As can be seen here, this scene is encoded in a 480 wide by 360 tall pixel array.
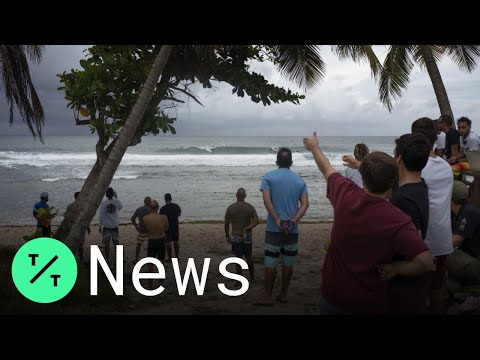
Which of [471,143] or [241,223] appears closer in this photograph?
[471,143]

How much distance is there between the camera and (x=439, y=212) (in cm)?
321

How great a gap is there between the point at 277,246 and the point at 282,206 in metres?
0.42

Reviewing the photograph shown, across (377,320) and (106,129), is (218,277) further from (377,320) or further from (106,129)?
(377,320)

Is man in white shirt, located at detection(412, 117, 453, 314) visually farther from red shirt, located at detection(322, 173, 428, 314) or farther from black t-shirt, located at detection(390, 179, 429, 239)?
red shirt, located at detection(322, 173, 428, 314)

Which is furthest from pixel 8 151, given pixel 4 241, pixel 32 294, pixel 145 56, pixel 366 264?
pixel 366 264

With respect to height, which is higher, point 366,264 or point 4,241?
point 366,264

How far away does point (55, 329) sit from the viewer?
2.51 m

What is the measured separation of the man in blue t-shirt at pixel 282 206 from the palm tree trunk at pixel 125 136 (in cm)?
227

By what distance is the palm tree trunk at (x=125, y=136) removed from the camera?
645 cm

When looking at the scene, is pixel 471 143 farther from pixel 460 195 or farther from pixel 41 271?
pixel 41 271

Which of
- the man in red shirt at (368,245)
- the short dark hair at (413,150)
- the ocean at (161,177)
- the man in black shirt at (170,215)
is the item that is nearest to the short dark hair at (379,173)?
the man in red shirt at (368,245)

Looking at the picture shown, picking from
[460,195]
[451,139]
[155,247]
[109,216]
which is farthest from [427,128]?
[109,216]

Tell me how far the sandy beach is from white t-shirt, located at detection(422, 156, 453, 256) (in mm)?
2231
